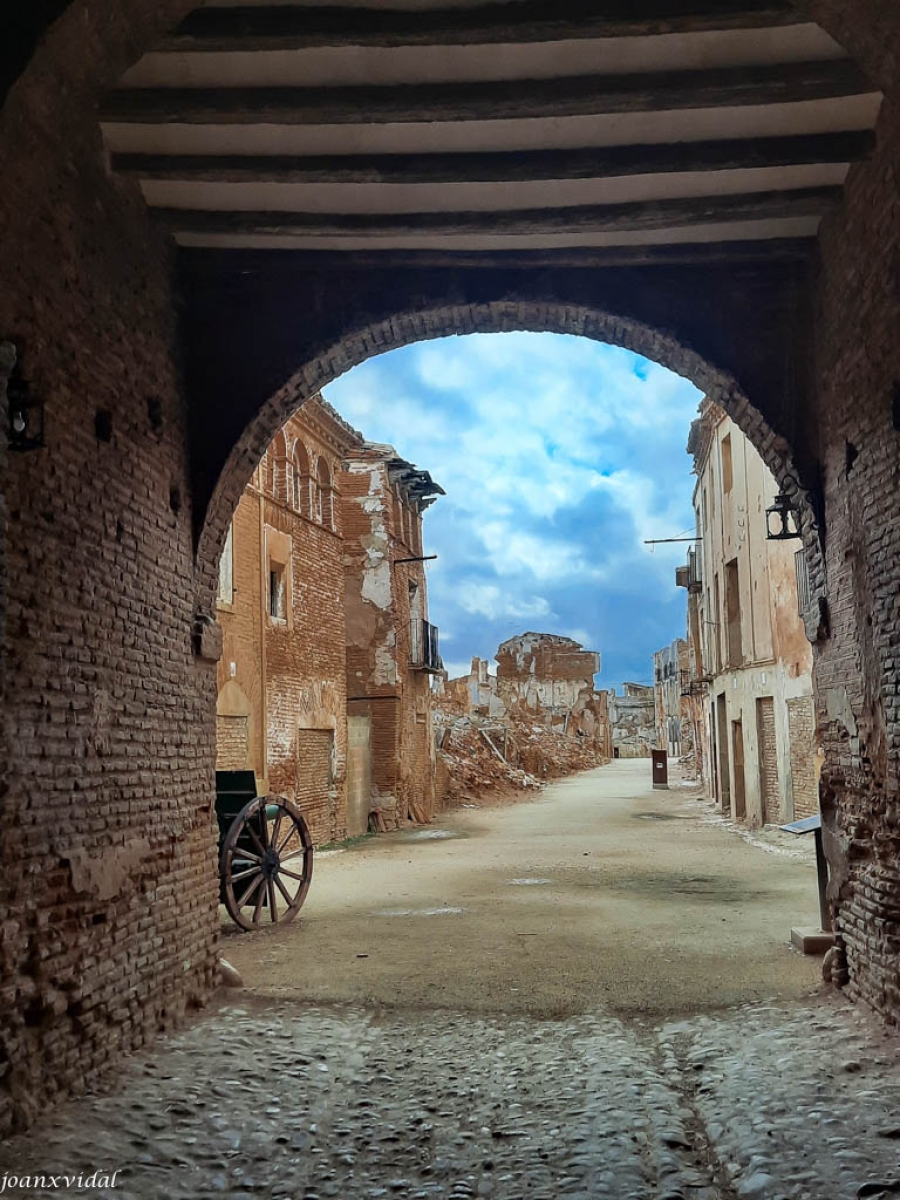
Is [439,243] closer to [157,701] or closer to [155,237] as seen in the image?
[155,237]

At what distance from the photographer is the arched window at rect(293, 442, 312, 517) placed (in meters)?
15.4

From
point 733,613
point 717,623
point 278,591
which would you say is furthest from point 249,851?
point 717,623

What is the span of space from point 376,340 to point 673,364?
83.8 inches

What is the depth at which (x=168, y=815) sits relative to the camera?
5.87 metres

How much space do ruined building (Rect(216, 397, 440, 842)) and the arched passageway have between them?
546 centimetres

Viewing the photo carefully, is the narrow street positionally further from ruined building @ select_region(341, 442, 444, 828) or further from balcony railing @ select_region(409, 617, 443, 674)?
balcony railing @ select_region(409, 617, 443, 674)

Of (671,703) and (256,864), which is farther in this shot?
(671,703)

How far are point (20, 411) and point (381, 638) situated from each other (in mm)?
14618

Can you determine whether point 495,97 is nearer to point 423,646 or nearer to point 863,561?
point 863,561

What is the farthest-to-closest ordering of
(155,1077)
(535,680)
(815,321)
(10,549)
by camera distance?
(535,680), (815,321), (155,1077), (10,549)

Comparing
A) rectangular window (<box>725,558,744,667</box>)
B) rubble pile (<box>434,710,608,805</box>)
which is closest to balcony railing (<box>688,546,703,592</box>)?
rectangular window (<box>725,558,744,667</box>)

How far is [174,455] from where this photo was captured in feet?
20.8

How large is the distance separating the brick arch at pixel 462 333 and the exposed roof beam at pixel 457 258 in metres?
0.29

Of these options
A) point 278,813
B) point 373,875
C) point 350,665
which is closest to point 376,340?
point 278,813
